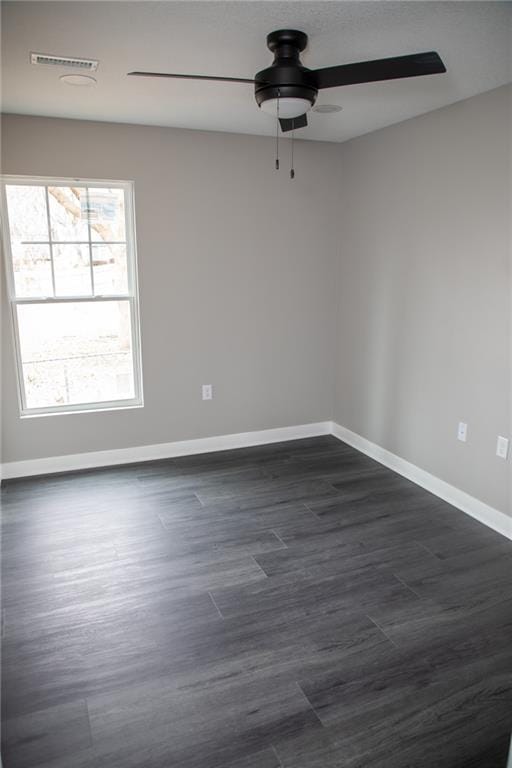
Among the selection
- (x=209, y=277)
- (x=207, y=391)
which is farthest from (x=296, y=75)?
(x=207, y=391)

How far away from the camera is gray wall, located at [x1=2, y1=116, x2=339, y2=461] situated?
3760 mm

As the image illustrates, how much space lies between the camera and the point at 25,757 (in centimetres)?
181

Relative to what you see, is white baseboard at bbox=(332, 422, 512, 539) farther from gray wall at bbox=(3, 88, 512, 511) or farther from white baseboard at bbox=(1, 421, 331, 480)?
white baseboard at bbox=(1, 421, 331, 480)

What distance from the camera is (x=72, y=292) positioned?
12.7 ft

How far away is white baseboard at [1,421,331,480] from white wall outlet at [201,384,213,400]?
341mm

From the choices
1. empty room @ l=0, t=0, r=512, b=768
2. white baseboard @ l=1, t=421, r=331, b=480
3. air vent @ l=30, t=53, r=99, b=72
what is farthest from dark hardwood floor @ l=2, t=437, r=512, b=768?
air vent @ l=30, t=53, r=99, b=72

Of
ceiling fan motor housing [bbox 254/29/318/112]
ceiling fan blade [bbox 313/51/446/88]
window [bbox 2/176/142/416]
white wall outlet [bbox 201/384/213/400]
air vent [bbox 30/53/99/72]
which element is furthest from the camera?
white wall outlet [bbox 201/384/213/400]

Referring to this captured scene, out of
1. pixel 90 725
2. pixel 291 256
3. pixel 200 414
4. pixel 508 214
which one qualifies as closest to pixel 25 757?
pixel 90 725

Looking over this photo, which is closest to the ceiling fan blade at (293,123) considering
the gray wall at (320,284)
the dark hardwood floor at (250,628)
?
the gray wall at (320,284)

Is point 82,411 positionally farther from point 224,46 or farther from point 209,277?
point 224,46

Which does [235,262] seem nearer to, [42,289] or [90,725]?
[42,289]

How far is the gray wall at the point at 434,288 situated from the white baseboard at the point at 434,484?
6cm

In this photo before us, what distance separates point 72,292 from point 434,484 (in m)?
2.84

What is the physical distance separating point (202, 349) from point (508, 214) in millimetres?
2302
